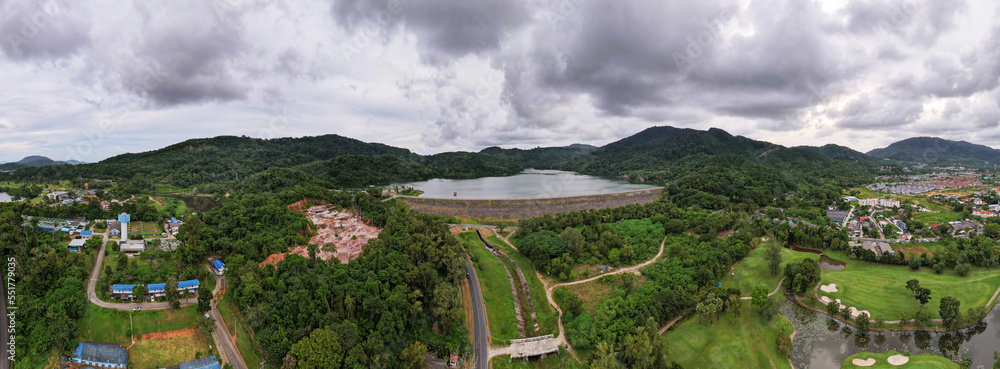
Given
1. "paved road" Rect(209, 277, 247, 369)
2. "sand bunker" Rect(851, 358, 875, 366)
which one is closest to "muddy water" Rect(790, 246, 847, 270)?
"sand bunker" Rect(851, 358, 875, 366)

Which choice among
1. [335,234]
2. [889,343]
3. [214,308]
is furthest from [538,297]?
[889,343]

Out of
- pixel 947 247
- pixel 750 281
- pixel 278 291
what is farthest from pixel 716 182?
pixel 278 291

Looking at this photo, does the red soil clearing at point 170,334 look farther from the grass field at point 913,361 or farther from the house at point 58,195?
the house at point 58,195

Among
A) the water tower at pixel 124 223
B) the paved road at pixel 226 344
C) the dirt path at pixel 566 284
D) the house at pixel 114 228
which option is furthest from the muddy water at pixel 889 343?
the house at pixel 114 228

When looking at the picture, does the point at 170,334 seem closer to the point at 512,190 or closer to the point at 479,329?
the point at 479,329

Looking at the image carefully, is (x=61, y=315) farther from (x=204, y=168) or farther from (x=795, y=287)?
(x=204, y=168)

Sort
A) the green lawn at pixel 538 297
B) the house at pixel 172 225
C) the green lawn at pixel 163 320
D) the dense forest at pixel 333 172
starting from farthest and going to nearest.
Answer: the dense forest at pixel 333 172, the house at pixel 172 225, the green lawn at pixel 538 297, the green lawn at pixel 163 320
